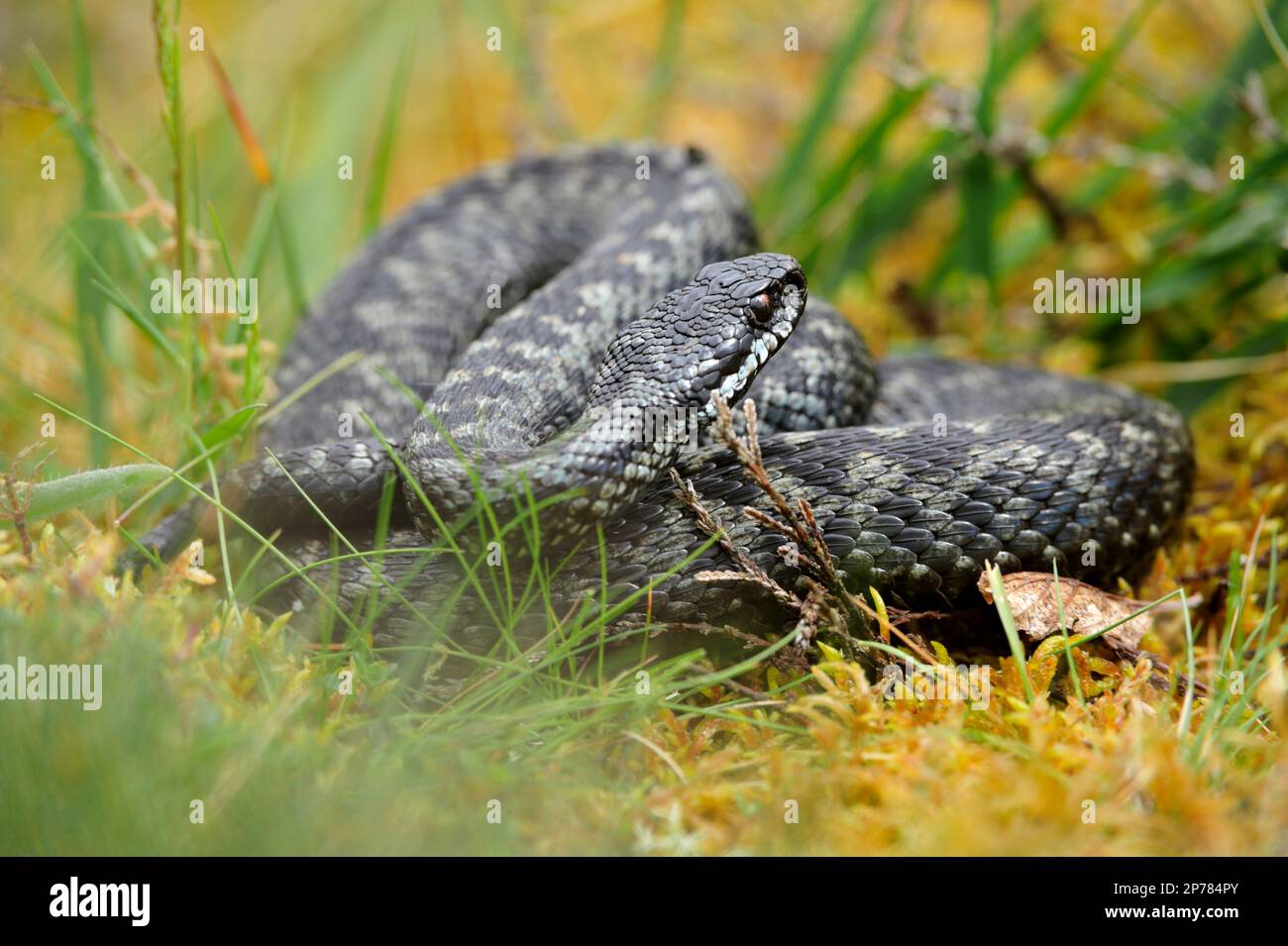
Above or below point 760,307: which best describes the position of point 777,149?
above

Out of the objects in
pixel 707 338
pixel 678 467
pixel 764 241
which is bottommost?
pixel 678 467

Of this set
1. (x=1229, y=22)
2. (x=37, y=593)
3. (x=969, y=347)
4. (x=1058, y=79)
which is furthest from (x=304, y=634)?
(x=1229, y=22)

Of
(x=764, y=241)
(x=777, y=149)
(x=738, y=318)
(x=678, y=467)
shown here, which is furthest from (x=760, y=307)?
(x=777, y=149)

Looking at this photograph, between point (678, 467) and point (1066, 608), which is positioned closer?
point (1066, 608)

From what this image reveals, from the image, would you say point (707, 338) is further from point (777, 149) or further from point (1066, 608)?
point (777, 149)

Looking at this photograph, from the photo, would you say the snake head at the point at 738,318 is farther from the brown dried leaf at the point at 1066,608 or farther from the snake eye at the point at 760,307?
the brown dried leaf at the point at 1066,608

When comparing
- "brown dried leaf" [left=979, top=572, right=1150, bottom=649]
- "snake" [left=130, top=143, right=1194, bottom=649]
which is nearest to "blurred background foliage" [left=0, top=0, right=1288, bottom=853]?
"brown dried leaf" [left=979, top=572, right=1150, bottom=649]
